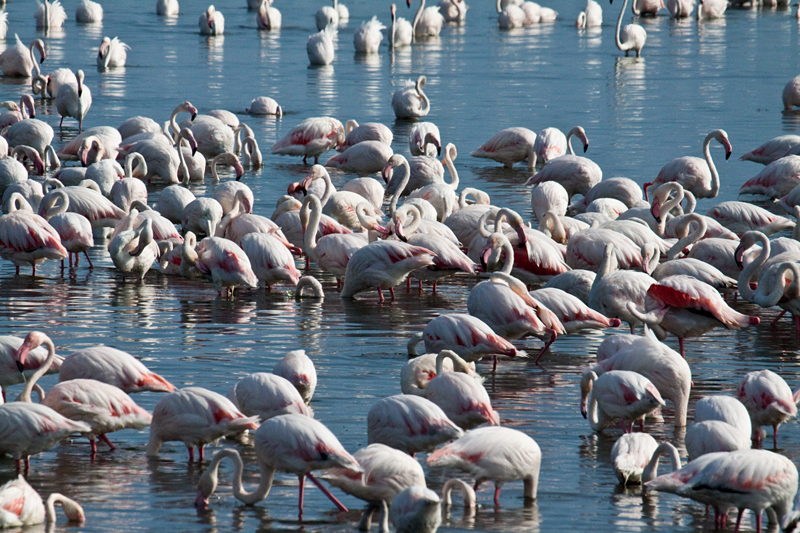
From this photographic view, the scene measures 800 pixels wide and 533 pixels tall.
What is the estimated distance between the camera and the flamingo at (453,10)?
41.2 m

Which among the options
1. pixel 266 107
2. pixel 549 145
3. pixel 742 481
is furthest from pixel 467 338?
pixel 266 107

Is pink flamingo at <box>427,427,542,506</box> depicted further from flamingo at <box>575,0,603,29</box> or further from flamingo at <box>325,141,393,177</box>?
flamingo at <box>575,0,603,29</box>

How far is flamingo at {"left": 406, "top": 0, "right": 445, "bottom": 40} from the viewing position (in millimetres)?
36312

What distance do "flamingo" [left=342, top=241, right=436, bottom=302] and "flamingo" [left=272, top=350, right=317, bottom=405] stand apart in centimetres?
312

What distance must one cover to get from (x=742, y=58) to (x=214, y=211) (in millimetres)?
21928

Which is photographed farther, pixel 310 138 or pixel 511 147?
pixel 310 138

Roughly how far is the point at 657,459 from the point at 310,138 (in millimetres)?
12264

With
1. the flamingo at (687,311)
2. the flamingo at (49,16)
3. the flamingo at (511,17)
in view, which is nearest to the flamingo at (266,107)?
the flamingo at (687,311)

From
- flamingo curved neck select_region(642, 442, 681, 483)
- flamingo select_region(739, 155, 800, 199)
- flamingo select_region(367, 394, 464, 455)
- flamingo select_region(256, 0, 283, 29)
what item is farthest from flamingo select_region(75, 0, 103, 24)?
flamingo curved neck select_region(642, 442, 681, 483)

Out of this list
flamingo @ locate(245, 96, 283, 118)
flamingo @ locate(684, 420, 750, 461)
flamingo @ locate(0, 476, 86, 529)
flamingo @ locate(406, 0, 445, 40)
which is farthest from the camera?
flamingo @ locate(406, 0, 445, 40)

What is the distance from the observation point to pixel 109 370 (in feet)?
22.5

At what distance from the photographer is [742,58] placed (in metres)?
30.7

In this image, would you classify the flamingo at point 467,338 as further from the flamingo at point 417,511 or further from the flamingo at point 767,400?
the flamingo at point 417,511

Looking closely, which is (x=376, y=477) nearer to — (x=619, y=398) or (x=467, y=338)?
(x=619, y=398)
